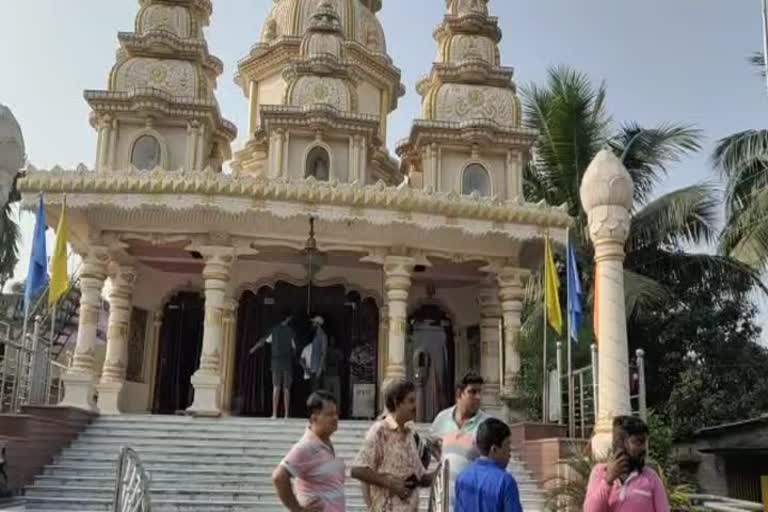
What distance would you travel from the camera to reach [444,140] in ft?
59.8

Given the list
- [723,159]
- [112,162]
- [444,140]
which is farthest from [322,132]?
[723,159]

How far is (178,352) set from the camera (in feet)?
53.7

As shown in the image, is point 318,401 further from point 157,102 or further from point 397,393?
point 157,102

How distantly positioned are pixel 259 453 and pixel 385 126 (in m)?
12.1

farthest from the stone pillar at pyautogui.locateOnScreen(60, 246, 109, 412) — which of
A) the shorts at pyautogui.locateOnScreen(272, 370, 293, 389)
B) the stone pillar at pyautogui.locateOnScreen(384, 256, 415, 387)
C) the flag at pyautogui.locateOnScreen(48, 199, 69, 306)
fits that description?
the stone pillar at pyautogui.locateOnScreen(384, 256, 415, 387)

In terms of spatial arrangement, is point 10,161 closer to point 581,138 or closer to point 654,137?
point 581,138

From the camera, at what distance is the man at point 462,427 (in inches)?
189

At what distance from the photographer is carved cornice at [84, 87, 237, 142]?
1703cm

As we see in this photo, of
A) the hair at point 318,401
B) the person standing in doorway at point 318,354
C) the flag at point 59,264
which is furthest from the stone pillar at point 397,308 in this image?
the hair at point 318,401

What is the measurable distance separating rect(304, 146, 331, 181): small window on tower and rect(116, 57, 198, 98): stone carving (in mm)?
2940

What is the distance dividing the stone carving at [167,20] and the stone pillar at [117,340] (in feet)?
20.4

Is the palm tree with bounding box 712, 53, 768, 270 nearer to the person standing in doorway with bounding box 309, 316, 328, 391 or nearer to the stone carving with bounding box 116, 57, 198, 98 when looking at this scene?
the person standing in doorway with bounding box 309, 316, 328, 391

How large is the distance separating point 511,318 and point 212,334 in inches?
206

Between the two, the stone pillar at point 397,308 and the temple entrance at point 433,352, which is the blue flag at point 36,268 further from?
the temple entrance at point 433,352
